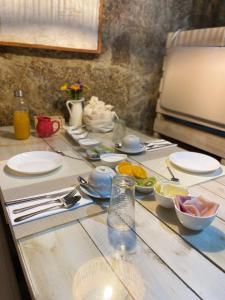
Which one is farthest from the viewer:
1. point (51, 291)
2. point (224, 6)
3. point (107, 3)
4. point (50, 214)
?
point (224, 6)

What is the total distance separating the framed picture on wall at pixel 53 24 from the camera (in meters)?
1.37

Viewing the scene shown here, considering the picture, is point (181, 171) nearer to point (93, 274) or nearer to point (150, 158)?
point (150, 158)

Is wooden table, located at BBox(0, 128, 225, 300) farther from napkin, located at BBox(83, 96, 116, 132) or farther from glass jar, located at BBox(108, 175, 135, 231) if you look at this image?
napkin, located at BBox(83, 96, 116, 132)

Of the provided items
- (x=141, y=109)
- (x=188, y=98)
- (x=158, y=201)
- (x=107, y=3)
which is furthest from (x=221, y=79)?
(x=158, y=201)

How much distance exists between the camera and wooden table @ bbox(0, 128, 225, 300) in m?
0.46

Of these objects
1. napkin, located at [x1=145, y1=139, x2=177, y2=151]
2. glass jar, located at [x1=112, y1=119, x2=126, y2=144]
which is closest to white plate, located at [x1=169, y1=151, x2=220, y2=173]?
napkin, located at [x1=145, y1=139, x2=177, y2=151]

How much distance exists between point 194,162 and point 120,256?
0.69 m

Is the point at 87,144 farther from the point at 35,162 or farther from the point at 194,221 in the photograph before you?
the point at 194,221

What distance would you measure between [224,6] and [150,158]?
69.4 inches

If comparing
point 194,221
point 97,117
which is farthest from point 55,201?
point 97,117

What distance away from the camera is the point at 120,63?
1.85 m

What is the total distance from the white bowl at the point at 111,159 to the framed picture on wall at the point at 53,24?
897 millimetres

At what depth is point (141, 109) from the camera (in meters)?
2.10

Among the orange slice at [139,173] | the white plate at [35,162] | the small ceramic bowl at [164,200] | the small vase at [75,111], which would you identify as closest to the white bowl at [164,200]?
the small ceramic bowl at [164,200]
